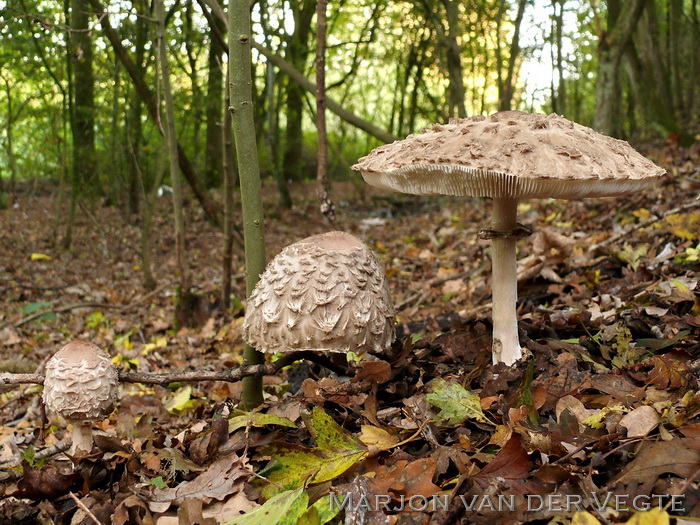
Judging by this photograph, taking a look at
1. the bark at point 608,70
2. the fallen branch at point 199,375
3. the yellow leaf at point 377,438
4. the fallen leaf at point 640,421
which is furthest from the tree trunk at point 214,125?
the fallen leaf at point 640,421

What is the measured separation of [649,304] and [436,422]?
1856 mm

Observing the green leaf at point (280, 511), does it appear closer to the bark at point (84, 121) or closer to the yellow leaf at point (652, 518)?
the yellow leaf at point (652, 518)

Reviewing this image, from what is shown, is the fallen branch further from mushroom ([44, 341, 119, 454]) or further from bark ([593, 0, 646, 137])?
bark ([593, 0, 646, 137])

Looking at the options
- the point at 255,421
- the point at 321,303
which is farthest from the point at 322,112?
the point at 255,421

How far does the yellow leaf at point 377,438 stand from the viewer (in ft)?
7.78

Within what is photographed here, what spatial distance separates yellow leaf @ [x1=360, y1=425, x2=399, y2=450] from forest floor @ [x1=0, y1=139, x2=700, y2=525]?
14 mm

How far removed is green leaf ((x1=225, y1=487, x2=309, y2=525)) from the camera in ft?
6.52

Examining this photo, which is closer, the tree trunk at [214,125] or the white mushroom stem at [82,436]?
the white mushroom stem at [82,436]

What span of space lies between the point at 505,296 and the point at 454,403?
78 centimetres

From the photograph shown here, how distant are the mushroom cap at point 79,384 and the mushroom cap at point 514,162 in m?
1.77

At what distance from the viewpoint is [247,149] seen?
3121 millimetres

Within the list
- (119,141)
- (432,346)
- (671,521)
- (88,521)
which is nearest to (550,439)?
(671,521)

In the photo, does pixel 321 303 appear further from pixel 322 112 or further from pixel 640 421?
pixel 322 112

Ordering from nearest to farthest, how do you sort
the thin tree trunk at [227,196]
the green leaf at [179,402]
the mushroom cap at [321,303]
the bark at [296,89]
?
the mushroom cap at [321,303]
the green leaf at [179,402]
the thin tree trunk at [227,196]
the bark at [296,89]
